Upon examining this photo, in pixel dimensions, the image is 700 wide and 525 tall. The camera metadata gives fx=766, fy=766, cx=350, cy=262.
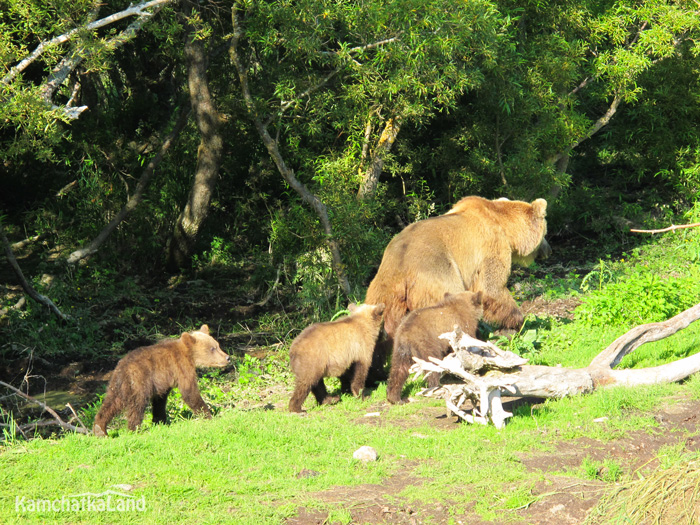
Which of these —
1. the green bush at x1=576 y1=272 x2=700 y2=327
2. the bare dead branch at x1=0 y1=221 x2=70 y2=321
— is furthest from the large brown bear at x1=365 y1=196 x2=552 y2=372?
the bare dead branch at x1=0 y1=221 x2=70 y2=321

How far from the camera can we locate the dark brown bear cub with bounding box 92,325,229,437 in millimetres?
7180

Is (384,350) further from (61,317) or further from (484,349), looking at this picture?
(61,317)

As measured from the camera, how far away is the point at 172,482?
579cm

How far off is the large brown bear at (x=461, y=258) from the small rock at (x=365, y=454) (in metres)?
2.52

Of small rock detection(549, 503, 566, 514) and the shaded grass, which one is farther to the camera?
the shaded grass

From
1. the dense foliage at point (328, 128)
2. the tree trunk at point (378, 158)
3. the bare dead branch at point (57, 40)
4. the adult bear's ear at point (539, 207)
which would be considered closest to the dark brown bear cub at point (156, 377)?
the dense foliage at point (328, 128)

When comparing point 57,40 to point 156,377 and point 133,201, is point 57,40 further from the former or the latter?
point 133,201

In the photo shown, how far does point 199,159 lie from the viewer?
13.9 meters

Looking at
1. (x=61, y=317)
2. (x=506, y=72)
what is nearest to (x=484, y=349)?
(x=506, y=72)

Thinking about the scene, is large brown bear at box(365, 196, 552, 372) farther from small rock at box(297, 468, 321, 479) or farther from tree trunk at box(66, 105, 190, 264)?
tree trunk at box(66, 105, 190, 264)

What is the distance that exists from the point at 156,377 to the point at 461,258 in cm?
391

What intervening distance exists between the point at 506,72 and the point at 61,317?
8315mm

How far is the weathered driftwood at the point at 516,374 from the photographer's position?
6.69m

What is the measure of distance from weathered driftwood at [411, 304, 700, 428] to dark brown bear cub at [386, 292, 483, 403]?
9.6 inches
